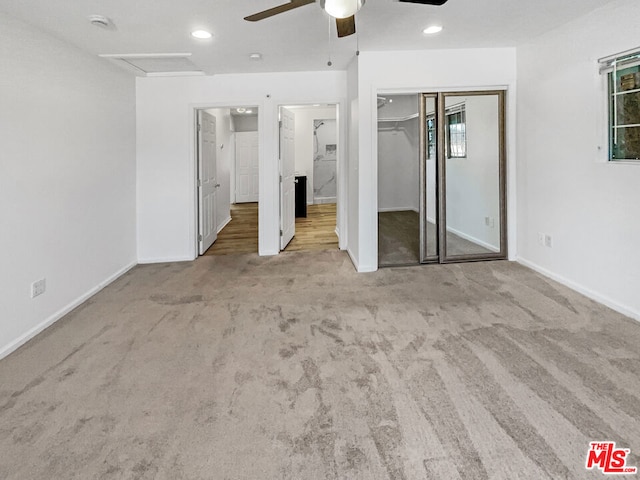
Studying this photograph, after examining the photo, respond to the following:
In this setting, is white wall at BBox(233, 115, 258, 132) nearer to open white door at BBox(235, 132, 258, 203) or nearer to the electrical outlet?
open white door at BBox(235, 132, 258, 203)

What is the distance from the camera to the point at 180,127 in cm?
511

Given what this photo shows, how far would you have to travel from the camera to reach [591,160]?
344 centimetres

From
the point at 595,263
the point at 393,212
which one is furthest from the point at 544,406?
the point at 393,212

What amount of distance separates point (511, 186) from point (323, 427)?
3763 millimetres

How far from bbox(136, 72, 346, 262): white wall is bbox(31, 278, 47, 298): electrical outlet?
2003mm

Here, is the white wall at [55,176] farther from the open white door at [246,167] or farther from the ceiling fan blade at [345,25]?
the open white door at [246,167]

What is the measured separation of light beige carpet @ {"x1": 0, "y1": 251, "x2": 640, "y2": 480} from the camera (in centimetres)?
166

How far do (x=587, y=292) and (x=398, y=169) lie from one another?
4.72m

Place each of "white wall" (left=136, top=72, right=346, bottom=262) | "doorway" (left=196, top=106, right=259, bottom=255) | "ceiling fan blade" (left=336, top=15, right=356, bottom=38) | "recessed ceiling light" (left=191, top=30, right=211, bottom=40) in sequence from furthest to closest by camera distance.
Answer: "doorway" (left=196, top=106, right=259, bottom=255) → "white wall" (left=136, top=72, right=346, bottom=262) → "recessed ceiling light" (left=191, top=30, right=211, bottom=40) → "ceiling fan blade" (left=336, top=15, right=356, bottom=38)

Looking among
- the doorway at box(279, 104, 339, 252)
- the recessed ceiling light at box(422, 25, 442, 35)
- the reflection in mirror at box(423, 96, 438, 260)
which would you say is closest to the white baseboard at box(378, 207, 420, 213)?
the doorway at box(279, 104, 339, 252)

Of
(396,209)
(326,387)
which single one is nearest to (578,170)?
(326,387)

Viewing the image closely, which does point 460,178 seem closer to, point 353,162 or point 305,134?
point 353,162

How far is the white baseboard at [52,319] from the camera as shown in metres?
2.75

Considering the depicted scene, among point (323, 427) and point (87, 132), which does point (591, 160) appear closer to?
point (323, 427)
